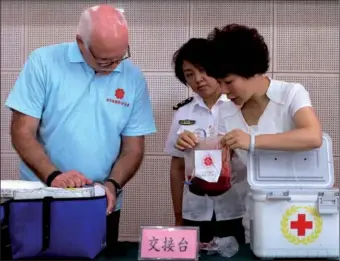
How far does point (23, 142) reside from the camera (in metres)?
1.98

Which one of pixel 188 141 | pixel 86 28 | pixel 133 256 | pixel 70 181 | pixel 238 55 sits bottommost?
pixel 133 256

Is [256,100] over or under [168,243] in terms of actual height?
over

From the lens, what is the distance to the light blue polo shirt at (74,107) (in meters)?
2.03

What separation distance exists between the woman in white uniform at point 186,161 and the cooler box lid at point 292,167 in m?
0.42

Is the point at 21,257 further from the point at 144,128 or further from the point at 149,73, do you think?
the point at 149,73

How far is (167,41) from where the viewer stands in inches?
124

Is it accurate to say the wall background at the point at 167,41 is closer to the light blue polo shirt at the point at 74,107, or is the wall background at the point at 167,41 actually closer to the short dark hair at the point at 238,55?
the light blue polo shirt at the point at 74,107

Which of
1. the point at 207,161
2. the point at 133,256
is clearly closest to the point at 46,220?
the point at 133,256

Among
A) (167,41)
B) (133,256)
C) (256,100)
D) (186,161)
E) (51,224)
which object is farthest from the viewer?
(167,41)

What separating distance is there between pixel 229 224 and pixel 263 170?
625mm

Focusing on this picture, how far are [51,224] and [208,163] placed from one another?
0.56 metres

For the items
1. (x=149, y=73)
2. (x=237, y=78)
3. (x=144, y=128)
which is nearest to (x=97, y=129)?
(x=144, y=128)

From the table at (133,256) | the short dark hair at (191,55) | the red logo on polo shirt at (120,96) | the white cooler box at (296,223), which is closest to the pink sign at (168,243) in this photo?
the table at (133,256)

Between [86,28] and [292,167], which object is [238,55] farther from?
[86,28]
